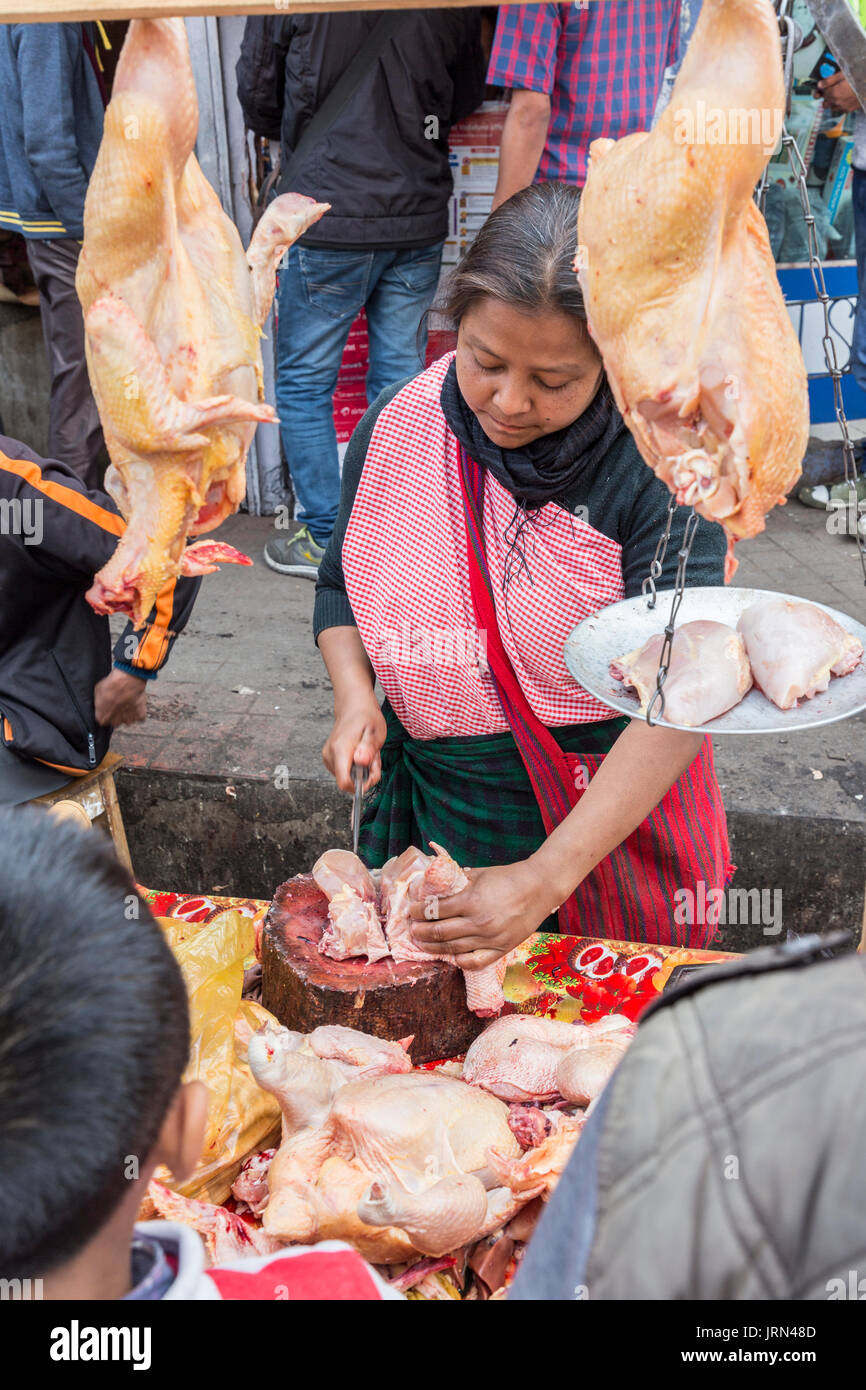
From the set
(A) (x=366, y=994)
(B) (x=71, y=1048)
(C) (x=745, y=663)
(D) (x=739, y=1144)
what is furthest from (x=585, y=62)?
Result: (D) (x=739, y=1144)

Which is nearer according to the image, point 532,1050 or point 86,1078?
point 86,1078

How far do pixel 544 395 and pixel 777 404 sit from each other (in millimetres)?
779

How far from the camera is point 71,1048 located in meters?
0.88

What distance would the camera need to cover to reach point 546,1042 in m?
1.93

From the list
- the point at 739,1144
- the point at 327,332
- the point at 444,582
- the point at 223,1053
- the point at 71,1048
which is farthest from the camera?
the point at 327,332

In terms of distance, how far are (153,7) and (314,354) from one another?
348cm

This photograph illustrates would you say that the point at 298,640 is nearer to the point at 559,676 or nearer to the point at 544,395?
the point at 559,676

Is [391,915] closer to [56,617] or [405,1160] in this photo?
[405,1160]

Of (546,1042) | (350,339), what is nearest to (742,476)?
(546,1042)

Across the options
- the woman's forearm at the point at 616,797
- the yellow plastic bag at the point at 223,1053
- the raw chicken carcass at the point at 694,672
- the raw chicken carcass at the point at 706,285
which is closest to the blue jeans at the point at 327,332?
the woman's forearm at the point at 616,797

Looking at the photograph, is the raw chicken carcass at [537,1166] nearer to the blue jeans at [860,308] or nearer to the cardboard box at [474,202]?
the blue jeans at [860,308]

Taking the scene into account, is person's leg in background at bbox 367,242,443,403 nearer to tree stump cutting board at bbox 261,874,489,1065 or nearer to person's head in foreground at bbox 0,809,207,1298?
tree stump cutting board at bbox 261,874,489,1065

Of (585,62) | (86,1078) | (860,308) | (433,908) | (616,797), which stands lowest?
(433,908)

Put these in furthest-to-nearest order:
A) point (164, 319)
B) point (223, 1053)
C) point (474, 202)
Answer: point (474, 202) → point (223, 1053) → point (164, 319)
